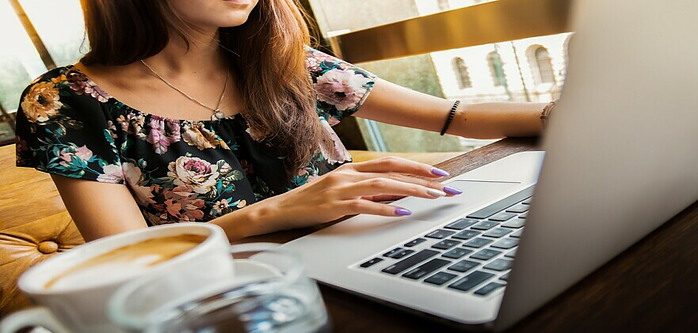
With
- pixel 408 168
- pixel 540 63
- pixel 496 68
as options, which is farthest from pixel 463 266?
pixel 496 68

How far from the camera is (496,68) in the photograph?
1982 mm

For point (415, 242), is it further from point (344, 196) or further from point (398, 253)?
point (344, 196)

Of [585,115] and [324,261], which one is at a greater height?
[585,115]

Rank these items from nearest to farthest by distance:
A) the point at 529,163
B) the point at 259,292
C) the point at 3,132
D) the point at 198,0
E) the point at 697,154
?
1. the point at 259,292
2. the point at 697,154
3. the point at 529,163
4. the point at 198,0
5. the point at 3,132

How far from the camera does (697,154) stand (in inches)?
14.9

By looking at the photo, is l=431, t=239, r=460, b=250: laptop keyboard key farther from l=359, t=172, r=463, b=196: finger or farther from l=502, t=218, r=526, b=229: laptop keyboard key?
l=359, t=172, r=463, b=196: finger

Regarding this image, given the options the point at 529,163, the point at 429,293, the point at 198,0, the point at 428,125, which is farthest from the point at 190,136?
the point at 429,293

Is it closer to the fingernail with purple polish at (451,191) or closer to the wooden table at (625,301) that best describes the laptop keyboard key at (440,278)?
the wooden table at (625,301)

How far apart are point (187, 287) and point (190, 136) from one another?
74 cm

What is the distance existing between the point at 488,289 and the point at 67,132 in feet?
2.60

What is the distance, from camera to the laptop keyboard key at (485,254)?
1.23 ft

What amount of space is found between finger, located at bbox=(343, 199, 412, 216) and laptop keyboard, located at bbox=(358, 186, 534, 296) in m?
0.07

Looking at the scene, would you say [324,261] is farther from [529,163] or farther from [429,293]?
[529,163]

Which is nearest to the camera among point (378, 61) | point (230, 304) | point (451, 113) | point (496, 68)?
point (230, 304)
